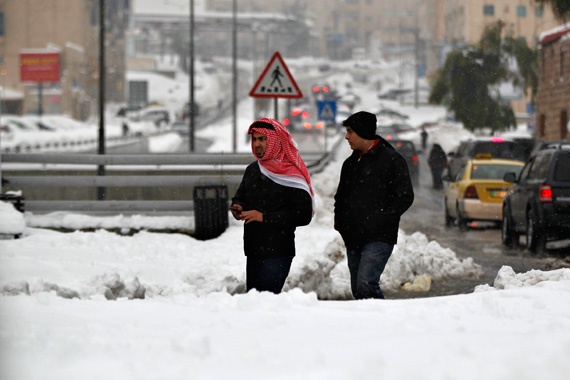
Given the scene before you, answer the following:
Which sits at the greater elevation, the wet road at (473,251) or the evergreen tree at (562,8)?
the evergreen tree at (562,8)

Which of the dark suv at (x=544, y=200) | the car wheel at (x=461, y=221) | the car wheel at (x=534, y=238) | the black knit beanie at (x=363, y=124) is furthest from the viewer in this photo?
the car wheel at (x=461, y=221)

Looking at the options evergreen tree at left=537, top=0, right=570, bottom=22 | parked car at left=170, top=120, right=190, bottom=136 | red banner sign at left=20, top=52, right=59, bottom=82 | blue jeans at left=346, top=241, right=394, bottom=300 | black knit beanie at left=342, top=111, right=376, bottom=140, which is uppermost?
evergreen tree at left=537, top=0, right=570, bottom=22

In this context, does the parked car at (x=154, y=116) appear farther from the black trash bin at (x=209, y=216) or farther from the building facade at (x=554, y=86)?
the black trash bin at (x=209, y=216)

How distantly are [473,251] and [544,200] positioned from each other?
1523mm

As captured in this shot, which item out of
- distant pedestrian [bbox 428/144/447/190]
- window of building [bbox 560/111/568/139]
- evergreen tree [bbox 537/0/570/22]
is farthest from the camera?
window of building [bbox 560/111/568/139]

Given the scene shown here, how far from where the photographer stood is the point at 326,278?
13156 mm

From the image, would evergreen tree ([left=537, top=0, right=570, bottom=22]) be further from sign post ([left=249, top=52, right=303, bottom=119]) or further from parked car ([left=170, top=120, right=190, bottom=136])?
parked car ([left=170, top=120, right=190, bottom=136])

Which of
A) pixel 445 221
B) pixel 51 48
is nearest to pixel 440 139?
pixel 51 48

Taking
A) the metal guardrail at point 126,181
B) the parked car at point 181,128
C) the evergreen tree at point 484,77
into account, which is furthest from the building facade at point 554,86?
the parked car at point 181,128

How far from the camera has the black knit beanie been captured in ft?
28.0

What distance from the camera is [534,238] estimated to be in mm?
17469

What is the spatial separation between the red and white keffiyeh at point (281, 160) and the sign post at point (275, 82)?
9692 millimetres

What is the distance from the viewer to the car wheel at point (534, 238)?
1734 centimetres

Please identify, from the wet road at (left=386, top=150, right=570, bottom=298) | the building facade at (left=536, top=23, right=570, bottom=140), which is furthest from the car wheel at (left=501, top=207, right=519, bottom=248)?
the building facade at (left=536, top=23, right=570, bottom=140)
